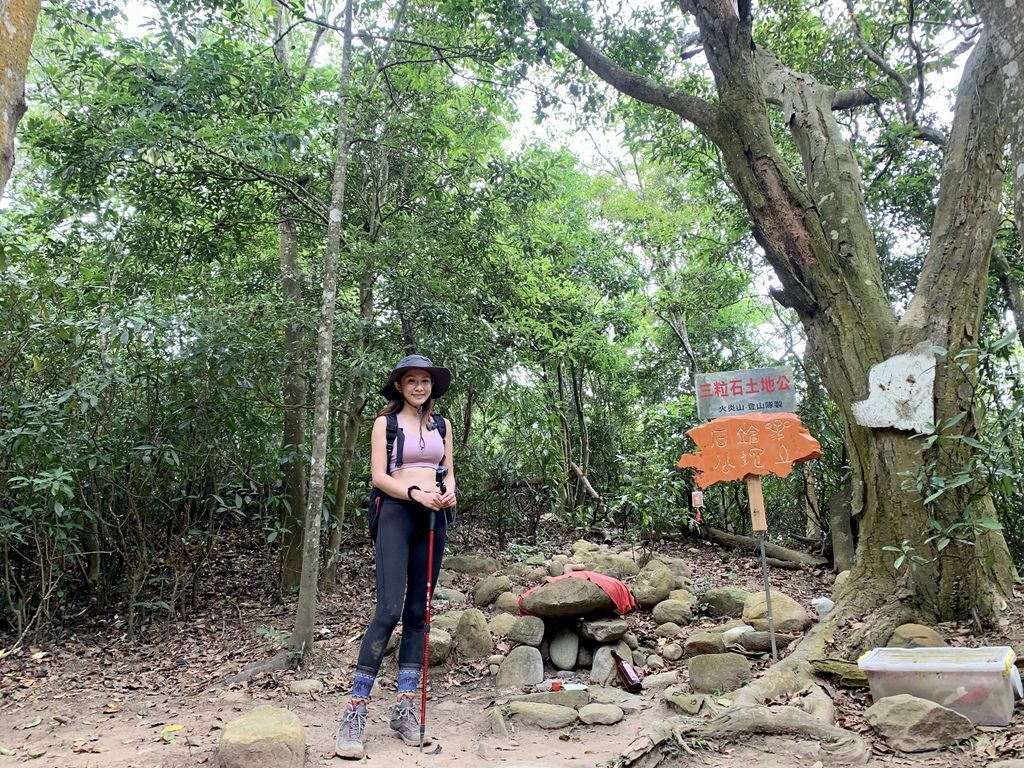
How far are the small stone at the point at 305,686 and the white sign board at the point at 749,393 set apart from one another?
3.12 meters

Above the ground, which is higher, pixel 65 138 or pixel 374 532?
pixel 65 138

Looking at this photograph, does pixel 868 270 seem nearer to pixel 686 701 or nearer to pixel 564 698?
pixel 686 701

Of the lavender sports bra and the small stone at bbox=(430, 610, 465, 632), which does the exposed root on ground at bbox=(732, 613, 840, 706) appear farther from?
the small stone at bbox=(430, 610, 465, 632)

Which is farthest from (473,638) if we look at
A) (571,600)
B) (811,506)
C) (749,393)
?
(811,506)

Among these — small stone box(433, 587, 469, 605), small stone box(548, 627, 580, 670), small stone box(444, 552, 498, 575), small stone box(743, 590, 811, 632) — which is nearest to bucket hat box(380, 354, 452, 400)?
small stone box(548, 627, 580, 670)

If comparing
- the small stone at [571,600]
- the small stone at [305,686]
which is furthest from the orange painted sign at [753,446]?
the small stone at [305,686]

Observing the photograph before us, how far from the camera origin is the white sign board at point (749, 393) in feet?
15.2

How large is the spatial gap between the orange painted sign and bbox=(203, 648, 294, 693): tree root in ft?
10.1

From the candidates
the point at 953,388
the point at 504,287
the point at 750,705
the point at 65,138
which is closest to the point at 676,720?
the point at 750,705

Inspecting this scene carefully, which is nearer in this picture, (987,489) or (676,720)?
(676,720)

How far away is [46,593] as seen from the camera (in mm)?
5094

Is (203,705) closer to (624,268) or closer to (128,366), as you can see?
(128,366)

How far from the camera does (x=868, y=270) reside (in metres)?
4.73

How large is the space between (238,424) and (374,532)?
9.97 ft
